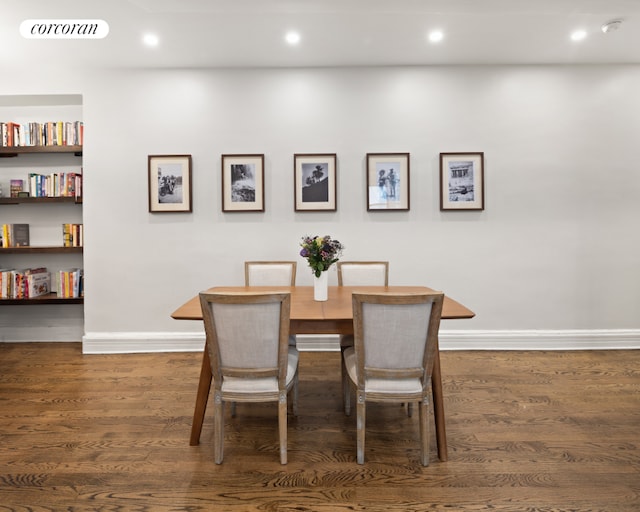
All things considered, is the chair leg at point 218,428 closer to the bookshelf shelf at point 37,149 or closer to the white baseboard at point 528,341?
the white baseboard at point 528,341

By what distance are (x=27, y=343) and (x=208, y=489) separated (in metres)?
3.54

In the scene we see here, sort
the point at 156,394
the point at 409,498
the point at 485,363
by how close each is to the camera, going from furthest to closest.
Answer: the point at 485,363
the point at 156,394
the point at 409,498

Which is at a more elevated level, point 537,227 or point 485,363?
point 537,227

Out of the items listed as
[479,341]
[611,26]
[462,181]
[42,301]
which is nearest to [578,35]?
[611,26]

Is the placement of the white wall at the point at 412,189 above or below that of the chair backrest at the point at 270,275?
above

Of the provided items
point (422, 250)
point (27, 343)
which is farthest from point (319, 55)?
point (27, 343)

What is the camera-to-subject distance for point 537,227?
148 inches

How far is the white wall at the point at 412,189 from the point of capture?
3734 mm

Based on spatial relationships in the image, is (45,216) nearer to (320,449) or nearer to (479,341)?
(320,449)

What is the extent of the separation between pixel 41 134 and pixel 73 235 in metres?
1.10

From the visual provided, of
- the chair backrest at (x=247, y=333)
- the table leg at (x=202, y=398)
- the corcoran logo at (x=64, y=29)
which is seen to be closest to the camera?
the chair backrest at (x=247, y=333)

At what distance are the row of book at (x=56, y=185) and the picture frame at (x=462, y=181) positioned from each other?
→ 3839 millimetres

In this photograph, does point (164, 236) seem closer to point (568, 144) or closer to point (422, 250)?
point (422, 250)

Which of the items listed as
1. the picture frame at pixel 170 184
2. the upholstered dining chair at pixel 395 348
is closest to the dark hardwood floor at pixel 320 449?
the upholstered dining chair at pixel 395 348
